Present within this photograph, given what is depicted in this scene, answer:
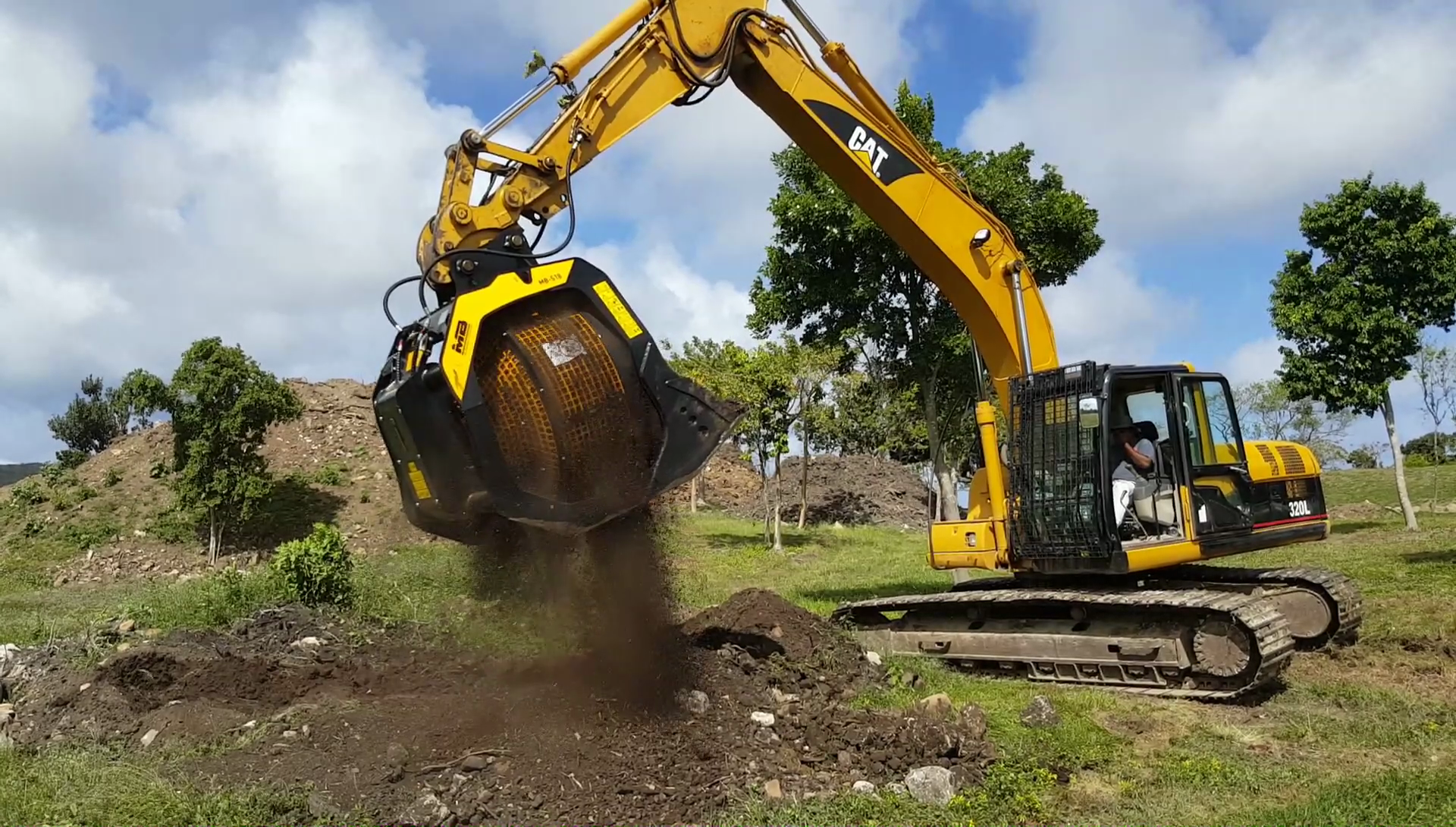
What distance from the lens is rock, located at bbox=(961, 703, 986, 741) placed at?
6.23 meters

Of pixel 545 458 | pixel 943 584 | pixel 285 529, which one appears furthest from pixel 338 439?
pixel 545 458

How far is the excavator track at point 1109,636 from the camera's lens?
7.68m

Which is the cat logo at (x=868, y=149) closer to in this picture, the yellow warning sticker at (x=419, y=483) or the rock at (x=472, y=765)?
the yellow warning sticker at (x=419, y=483)

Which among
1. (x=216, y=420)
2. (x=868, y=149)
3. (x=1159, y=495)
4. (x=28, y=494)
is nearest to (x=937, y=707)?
(x=1159, y=495)

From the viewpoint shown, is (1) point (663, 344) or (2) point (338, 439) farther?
(2) point (338, 439)

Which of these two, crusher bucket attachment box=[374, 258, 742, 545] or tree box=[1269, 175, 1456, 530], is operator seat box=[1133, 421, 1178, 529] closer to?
crusher bucket attachment box=[374, 258, 742, 545]

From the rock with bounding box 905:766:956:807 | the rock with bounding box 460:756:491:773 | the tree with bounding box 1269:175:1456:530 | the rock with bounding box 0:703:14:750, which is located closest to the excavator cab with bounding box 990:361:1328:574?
the rock with bounding box 905:766:956:807

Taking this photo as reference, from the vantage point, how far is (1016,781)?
18.6 feet

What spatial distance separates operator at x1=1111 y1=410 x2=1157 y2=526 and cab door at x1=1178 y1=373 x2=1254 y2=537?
0.30 meters

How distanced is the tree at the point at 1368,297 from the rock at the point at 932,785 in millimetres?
16186

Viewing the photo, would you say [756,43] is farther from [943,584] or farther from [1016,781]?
[943,584]

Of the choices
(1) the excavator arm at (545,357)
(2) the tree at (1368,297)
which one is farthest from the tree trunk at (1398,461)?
(1) the excavator arm at (545,357)

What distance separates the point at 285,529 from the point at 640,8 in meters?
20.5

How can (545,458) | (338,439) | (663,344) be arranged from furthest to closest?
(338,439)
(663,344)
(545,458)
